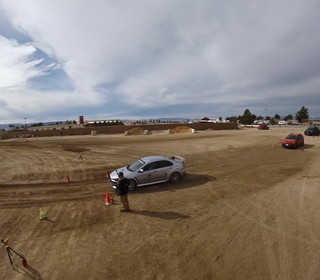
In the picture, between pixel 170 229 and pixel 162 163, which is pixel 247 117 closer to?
pixel 162 163

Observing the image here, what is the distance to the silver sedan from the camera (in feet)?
36.8

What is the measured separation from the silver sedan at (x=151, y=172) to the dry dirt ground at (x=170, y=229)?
1.32 feet

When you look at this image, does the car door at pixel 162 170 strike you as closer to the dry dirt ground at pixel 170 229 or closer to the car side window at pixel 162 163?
the car side window at pixel 162 163

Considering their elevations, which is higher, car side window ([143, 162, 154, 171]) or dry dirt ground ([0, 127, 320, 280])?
car side window ([143, 162, 154, 171])

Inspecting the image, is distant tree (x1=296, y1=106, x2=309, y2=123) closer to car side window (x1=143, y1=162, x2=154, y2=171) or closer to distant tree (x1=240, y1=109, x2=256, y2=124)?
distant tree (x1=240, y1=109, x2=256, y2=124)

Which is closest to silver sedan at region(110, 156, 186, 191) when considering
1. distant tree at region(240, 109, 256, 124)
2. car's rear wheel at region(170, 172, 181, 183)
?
car's rear wheel at region(170, 172, 181, 183)

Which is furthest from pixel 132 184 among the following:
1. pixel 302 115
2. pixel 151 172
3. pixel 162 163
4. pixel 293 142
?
pixel 302 115

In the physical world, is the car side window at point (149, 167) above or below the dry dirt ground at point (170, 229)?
above

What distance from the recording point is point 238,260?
19.0 ft

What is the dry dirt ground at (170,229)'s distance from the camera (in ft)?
18.1

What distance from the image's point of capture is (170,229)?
7363mm

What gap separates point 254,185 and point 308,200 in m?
2.65

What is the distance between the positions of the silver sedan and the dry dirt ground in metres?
0.40

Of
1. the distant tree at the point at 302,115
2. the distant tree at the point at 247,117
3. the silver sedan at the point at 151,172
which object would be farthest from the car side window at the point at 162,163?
the distant tree at the point at 302,115
